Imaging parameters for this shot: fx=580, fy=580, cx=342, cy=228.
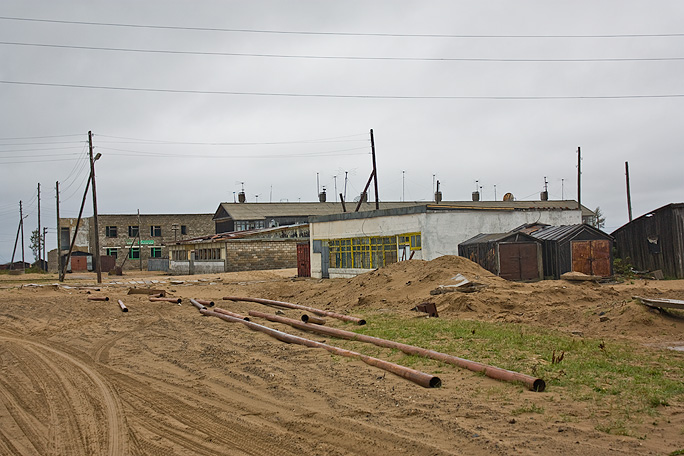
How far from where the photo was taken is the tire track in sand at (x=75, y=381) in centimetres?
621

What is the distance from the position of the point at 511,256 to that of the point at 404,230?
21.0 ft

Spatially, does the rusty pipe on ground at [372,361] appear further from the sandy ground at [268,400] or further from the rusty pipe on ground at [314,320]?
the rusty pipe on ground at [314,320]

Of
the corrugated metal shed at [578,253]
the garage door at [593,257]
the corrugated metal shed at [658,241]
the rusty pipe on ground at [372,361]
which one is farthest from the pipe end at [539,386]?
the corrugated metal shed at [658,241]

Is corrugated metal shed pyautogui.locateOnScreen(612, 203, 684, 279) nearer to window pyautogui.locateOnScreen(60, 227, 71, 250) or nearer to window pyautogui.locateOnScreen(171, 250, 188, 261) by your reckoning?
window pyautogui.locateOnScreen(171, 250, 188, 261)

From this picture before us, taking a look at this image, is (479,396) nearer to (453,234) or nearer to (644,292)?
(644,292)

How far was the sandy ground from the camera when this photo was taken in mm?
5734

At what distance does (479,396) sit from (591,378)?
176cm

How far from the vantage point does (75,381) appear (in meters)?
8.95

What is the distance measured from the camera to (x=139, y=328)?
15.1 metres

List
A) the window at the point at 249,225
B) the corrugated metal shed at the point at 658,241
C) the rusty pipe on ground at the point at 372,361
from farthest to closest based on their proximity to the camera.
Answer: the window at the point at 249,225, the corrugated metal shed at the point at 658,241, the rusty pipe on ground at the point at 372,361

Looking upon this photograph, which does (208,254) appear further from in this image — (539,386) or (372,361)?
(539,386)

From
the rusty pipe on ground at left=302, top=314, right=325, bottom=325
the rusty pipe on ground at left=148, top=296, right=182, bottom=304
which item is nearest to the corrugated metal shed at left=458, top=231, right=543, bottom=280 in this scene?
the rusty pipe on ground at left=302, top=314, right=325, bottom=325

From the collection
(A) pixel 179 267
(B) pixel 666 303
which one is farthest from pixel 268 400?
(A) pixel 179 267

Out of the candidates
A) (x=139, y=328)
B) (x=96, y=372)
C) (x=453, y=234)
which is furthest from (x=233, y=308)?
(x=453, y=234)
